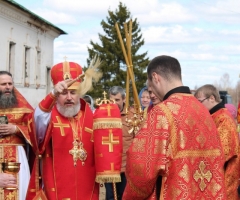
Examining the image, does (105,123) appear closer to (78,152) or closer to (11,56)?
(78,152)

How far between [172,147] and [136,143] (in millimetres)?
268

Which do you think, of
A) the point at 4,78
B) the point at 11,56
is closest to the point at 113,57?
the point at 11,56

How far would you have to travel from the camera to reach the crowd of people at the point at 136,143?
3.98 m

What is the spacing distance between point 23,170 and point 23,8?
2219 cm

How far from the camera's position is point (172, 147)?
3979 mm

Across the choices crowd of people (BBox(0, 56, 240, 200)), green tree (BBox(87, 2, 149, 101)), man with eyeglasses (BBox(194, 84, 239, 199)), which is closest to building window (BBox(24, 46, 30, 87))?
green tree (BBox(87, 2, 149, 101))

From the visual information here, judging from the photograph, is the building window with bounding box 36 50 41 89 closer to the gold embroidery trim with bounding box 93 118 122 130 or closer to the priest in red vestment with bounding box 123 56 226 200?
the gold embroidery trim with bounding box 93 118 122 130

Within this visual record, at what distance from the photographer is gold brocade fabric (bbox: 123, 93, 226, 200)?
13.0 feet

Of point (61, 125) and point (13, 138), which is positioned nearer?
point (61, 125)

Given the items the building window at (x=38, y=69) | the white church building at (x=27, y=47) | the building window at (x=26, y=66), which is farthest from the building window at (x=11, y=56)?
the building window at (x=38, y=69)

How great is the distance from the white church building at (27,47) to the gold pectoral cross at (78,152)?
68.2ft

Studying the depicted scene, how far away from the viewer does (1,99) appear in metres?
6.80

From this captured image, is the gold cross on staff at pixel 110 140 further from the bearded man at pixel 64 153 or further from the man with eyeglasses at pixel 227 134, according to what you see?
the man with eyeglasses at pixel 227 134

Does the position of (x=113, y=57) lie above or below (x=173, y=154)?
above
